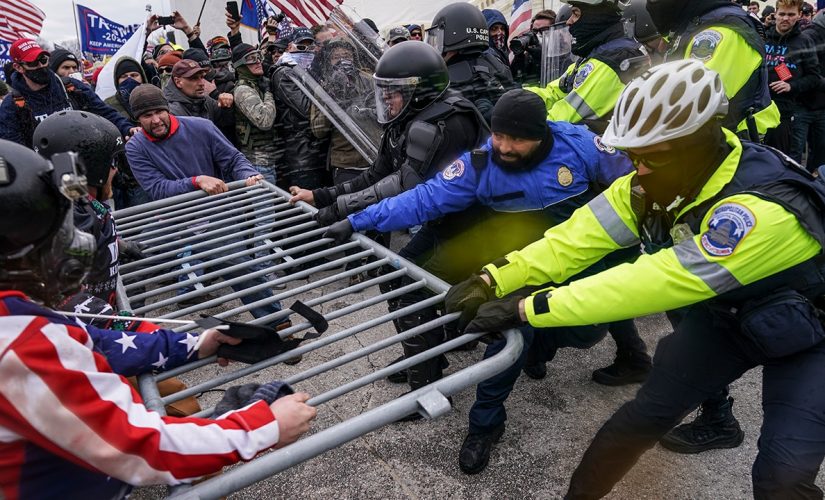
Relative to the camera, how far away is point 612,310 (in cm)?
192

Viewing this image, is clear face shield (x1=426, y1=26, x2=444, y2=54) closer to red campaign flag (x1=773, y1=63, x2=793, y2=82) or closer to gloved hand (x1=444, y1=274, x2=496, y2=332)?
gloved hand (x1=444, y1=274, x2=496, y2=332)

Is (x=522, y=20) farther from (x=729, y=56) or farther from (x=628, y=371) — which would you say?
(x=628, y=371)

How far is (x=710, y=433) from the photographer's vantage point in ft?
9.37

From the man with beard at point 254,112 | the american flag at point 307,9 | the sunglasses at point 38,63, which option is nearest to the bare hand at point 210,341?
the man with beard at point 254,112

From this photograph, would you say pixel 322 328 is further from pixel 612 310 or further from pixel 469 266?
pixel 469 266

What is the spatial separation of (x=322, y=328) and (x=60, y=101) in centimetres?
462

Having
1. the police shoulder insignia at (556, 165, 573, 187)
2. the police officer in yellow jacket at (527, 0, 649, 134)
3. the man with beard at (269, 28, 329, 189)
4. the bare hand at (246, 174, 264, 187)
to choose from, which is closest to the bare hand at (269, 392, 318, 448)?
the police shoulder insignia at (556, 165, 573, 187)

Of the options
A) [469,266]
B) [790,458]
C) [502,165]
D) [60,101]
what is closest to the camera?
[790,458]

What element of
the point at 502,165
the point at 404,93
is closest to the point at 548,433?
the point at 502,165

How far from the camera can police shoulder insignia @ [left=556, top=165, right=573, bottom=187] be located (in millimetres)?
2766

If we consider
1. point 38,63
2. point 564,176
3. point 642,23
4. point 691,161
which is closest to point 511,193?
point 564,176

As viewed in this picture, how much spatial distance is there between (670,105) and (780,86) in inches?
202

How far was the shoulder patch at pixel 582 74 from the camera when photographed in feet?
12.4

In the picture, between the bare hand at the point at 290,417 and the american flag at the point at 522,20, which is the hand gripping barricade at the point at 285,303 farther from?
the american flag at the point at 522,20
